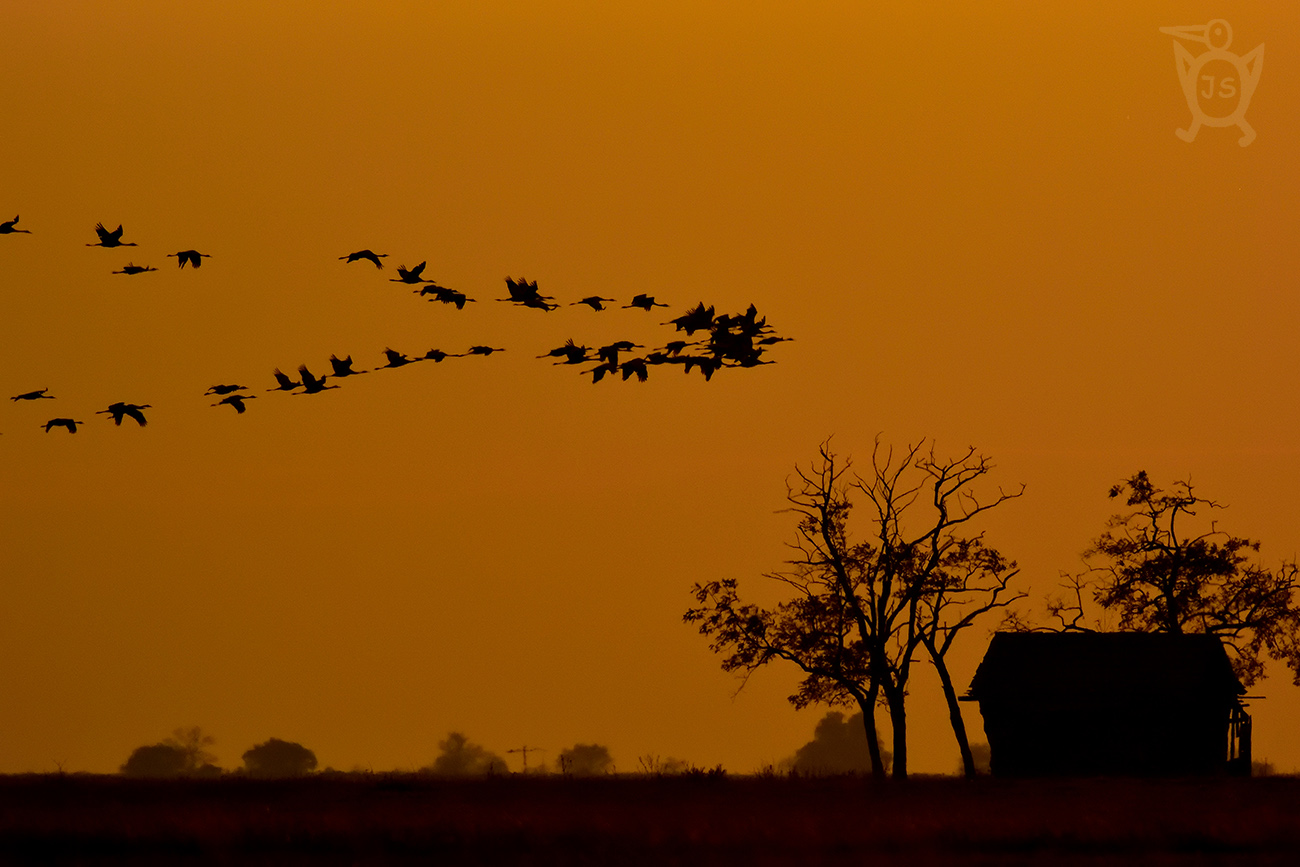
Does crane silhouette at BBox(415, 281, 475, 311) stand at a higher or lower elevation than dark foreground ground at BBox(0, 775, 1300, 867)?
higher

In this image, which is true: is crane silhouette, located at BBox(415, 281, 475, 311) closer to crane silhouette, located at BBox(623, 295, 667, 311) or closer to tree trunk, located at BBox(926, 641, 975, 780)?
crane silhouette, located at BBox(623, 295, 667, 311)

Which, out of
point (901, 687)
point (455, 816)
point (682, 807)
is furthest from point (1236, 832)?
point (901, 687)

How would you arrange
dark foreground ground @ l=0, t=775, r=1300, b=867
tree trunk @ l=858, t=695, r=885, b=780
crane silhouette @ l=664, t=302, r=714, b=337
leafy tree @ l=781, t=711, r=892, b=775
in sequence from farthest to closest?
leafy tree @ l=781, t=711, r=892, b=775
tree trunk @ l=858, t=695, r=885, b=780
dark foreground ground @ l=0, t=775, r=1300, b=867
crane silhouette @ l=664, t=302, r=714, b=337

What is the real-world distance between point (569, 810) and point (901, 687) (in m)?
24.0

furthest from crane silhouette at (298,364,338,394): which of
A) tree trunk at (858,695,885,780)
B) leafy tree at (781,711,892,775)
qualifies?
leafy tree at (781,711,892,775)

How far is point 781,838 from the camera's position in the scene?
76.4ft

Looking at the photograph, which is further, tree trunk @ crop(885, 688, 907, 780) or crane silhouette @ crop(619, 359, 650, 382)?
tree trunk @ crop(885, 688, 907, 780)

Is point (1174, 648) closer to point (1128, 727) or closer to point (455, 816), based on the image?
point (1128, 727)

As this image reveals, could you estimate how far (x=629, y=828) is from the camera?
24.0m

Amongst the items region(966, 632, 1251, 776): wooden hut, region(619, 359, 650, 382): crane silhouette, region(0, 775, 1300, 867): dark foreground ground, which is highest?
region(619, 359, 650, 382): crane silhouette

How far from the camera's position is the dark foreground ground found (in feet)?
71.4

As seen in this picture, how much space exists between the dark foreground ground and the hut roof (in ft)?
52.9

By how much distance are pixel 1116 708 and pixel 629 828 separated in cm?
2942

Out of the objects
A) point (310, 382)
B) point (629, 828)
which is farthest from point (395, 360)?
point (629, 828)
